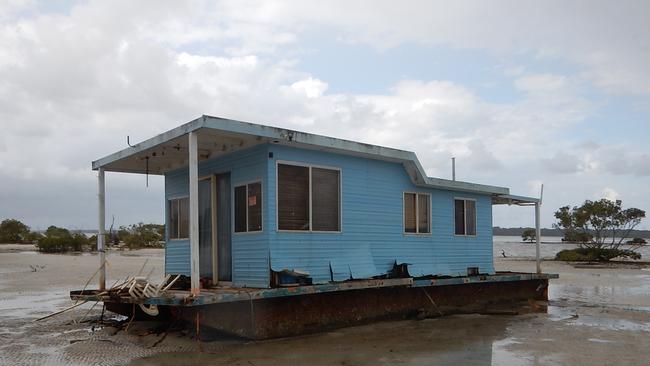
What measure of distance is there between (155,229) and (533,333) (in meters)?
58.6

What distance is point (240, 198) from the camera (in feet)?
36.9

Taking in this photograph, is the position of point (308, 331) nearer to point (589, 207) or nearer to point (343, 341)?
point (343, 341)

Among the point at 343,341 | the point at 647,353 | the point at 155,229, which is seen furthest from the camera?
the point at 155,229

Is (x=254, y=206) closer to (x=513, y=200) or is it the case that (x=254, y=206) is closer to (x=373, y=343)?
(x=373, y=343)

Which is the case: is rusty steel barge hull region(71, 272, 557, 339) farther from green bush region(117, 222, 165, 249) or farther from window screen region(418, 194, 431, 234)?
green bush region(117, 222, 165, 249)

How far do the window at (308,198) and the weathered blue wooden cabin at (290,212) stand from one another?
20 millimetres

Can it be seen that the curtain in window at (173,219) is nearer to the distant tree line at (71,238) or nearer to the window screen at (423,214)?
the window screen at (423,214)

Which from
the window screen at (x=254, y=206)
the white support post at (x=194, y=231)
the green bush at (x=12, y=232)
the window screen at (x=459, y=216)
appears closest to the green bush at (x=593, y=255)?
the window screen at (x=459, y=216)

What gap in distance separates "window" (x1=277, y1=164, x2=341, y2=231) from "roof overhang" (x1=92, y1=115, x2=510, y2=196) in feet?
1.66

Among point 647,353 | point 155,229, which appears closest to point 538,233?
point 647,353

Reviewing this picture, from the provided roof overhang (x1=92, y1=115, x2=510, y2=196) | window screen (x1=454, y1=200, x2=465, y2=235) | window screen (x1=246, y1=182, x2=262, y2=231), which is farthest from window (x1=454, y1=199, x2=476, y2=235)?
window screen (x1=246, y1=182, x2=262, y2=231)

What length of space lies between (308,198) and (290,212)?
0.51 metres

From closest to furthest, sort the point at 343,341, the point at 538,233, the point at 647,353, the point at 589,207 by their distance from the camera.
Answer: the point at 647,353
the point at 343,341
the point at 538,233
the point at 589,207

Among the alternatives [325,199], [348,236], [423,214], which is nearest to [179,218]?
[325,199]
